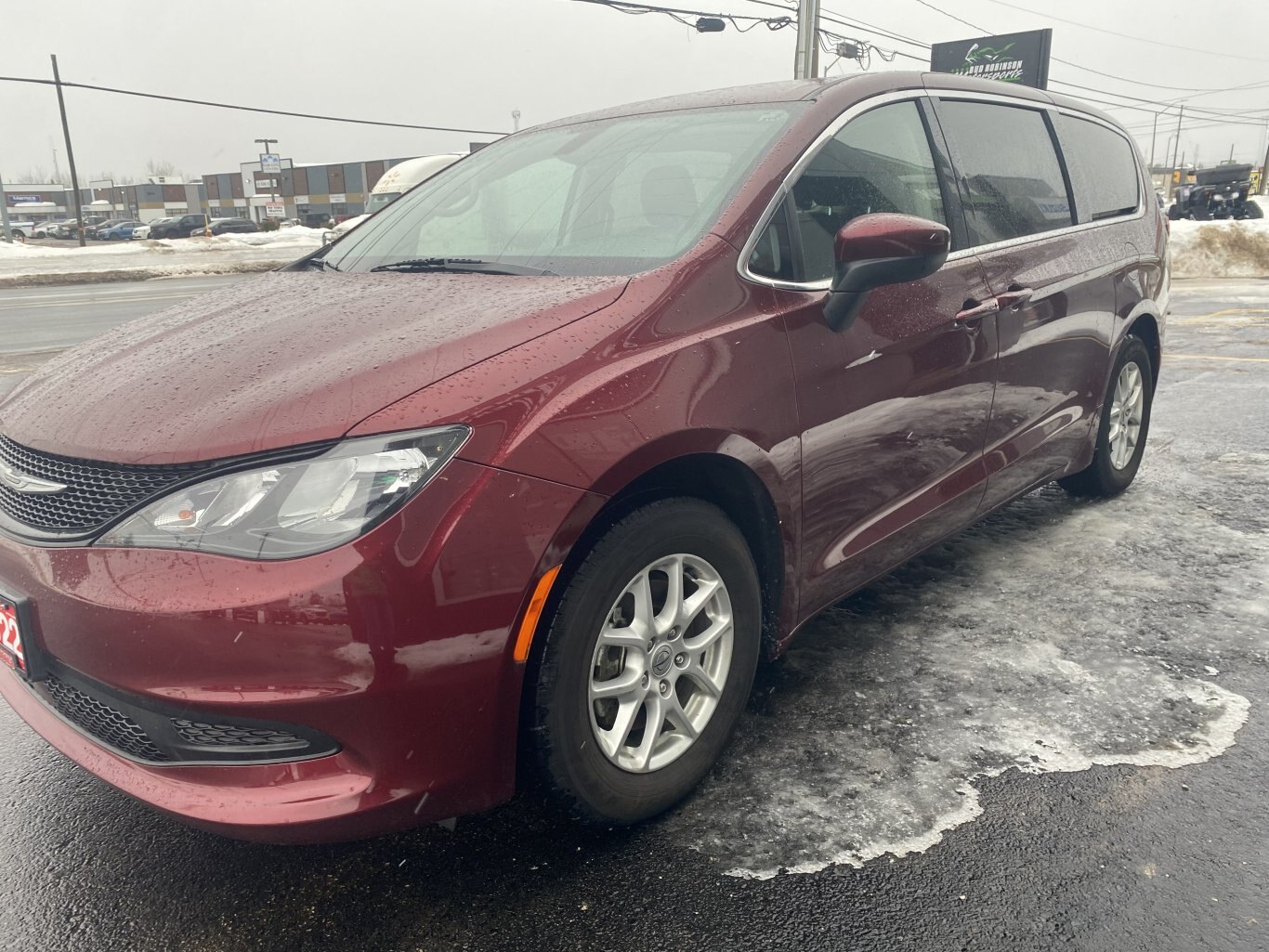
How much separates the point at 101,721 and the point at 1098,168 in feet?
13.5

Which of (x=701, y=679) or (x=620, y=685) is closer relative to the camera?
(x=620, y=685)

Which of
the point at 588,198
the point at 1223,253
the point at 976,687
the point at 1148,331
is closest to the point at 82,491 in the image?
the point at 588,198

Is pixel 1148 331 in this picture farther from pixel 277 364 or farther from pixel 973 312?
pixel 277 364

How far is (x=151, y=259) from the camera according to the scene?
2991 cm

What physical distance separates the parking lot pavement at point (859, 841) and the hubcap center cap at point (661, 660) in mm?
378

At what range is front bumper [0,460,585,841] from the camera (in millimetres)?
1659

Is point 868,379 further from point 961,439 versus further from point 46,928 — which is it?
point 46,928

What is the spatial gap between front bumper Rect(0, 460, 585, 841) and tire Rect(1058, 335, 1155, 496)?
3.20 metres

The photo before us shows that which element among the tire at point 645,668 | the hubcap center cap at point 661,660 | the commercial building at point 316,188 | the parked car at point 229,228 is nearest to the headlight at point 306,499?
the tire at point 645,668

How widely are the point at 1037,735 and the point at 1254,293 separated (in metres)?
15.1

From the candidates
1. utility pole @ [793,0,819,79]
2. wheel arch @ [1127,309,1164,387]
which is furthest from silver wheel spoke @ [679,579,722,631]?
utility pole @ [793,0,819,79]

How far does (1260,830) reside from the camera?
2166mm

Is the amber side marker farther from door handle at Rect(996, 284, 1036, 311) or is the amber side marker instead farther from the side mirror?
door handle at Rect(996, 284, 1036, 311)

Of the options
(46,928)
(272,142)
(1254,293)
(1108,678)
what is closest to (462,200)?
(46,928)
